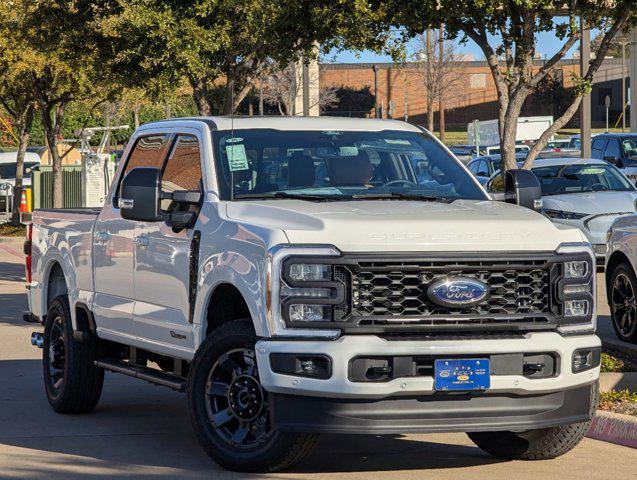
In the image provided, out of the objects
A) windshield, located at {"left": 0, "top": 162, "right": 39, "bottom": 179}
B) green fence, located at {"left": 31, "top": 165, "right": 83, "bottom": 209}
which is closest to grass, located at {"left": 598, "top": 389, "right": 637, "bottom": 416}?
green fence, located at {"left": 31, "top": 165, "right": 83, "bottom": 209}

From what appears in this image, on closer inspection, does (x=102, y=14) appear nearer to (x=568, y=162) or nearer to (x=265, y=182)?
(x=568, y=162)

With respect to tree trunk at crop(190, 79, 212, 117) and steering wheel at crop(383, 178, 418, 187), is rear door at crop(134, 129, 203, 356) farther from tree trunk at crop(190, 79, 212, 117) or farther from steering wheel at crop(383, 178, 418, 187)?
tree trunk at crop(190, 79, 212, 117)

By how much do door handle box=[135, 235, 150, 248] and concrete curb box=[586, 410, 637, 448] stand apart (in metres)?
3.17

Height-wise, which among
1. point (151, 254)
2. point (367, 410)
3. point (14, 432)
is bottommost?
point (14, 432)

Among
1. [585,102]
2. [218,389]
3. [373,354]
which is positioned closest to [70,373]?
[218,389]

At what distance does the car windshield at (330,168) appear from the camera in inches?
328

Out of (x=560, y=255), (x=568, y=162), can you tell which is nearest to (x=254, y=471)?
(x=560, y=255)

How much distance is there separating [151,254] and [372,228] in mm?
2088

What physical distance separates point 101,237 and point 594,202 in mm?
13465

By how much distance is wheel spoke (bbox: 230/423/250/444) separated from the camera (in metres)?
7.50

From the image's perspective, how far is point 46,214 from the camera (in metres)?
10.9

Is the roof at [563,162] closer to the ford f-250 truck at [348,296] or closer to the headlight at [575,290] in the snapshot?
the ford f-250 truck at [348,296]

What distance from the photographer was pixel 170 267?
8.44m

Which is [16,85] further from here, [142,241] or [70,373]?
[142,241]
